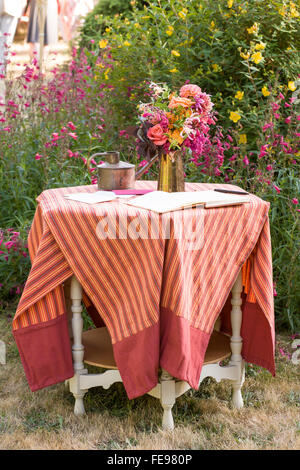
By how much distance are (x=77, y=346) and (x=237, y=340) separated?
73 centimetres

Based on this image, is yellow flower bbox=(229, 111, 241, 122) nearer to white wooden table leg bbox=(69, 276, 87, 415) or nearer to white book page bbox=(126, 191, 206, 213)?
white book page bbox=(126, 191, 206, 213)

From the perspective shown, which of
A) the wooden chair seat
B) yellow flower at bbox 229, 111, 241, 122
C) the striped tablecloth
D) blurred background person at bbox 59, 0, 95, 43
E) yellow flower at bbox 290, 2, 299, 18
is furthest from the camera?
blurred background person at bbox 59, 0, 95, 43

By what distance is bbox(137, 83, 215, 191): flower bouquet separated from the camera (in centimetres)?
294

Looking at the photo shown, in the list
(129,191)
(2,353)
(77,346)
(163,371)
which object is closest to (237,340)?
(163,371)

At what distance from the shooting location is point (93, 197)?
9.60ft

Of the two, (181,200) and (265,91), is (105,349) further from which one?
(265,91)

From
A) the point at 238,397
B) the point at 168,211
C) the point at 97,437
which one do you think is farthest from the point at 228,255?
the point at 97,437

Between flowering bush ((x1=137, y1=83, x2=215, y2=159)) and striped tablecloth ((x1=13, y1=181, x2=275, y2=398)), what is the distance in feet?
1.17

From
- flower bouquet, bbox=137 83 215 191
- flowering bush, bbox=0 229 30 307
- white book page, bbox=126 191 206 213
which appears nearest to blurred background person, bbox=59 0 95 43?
flowering bush, bbox=0 229 30 307

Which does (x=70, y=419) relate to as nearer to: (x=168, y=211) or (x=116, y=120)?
(x=168, y=211)

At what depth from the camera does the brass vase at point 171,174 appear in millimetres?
3027

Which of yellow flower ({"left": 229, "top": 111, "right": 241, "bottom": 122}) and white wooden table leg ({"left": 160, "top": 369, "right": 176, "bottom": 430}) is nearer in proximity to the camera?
white wooden table leg ({"left": 160, "top": 369, "right": 176, "bottom": 430})

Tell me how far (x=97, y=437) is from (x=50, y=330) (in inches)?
19.2

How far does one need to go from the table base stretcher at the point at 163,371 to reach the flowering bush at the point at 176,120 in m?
0.65
